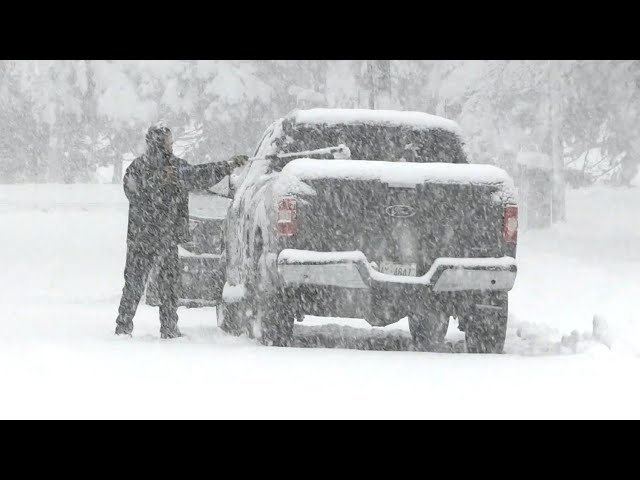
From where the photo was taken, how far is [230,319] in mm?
10711

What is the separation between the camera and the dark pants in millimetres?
9289

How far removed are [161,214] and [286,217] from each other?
1548 millimetres

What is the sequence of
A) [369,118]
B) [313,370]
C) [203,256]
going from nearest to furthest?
[313,370] < [369,118] < [203,256]

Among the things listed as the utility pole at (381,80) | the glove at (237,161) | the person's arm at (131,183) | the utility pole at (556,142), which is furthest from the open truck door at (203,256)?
the utility pole at (556,142)

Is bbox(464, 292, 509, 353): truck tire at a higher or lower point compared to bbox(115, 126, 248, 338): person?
lower

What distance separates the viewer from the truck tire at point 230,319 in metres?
10.4

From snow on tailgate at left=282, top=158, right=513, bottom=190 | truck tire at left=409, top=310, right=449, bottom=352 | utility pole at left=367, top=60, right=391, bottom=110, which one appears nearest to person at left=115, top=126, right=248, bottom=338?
snow on tailgate at left=282, top=158, right=513, bottom=190

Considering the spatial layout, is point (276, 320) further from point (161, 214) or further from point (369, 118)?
point (369, 118)

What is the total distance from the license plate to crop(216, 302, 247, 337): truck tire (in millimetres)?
2261

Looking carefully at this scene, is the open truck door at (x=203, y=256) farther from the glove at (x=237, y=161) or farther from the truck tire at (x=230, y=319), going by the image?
the glove at (x=237, y=161)

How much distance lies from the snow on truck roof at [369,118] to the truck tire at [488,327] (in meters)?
1.87

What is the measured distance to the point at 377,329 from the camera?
11.5 metres

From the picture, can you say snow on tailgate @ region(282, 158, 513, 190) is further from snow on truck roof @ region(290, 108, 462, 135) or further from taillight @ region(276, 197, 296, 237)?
snow on truck roof @ region(290, 108, 462, 135)

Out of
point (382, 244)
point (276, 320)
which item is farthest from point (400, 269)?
point (276, 320)
